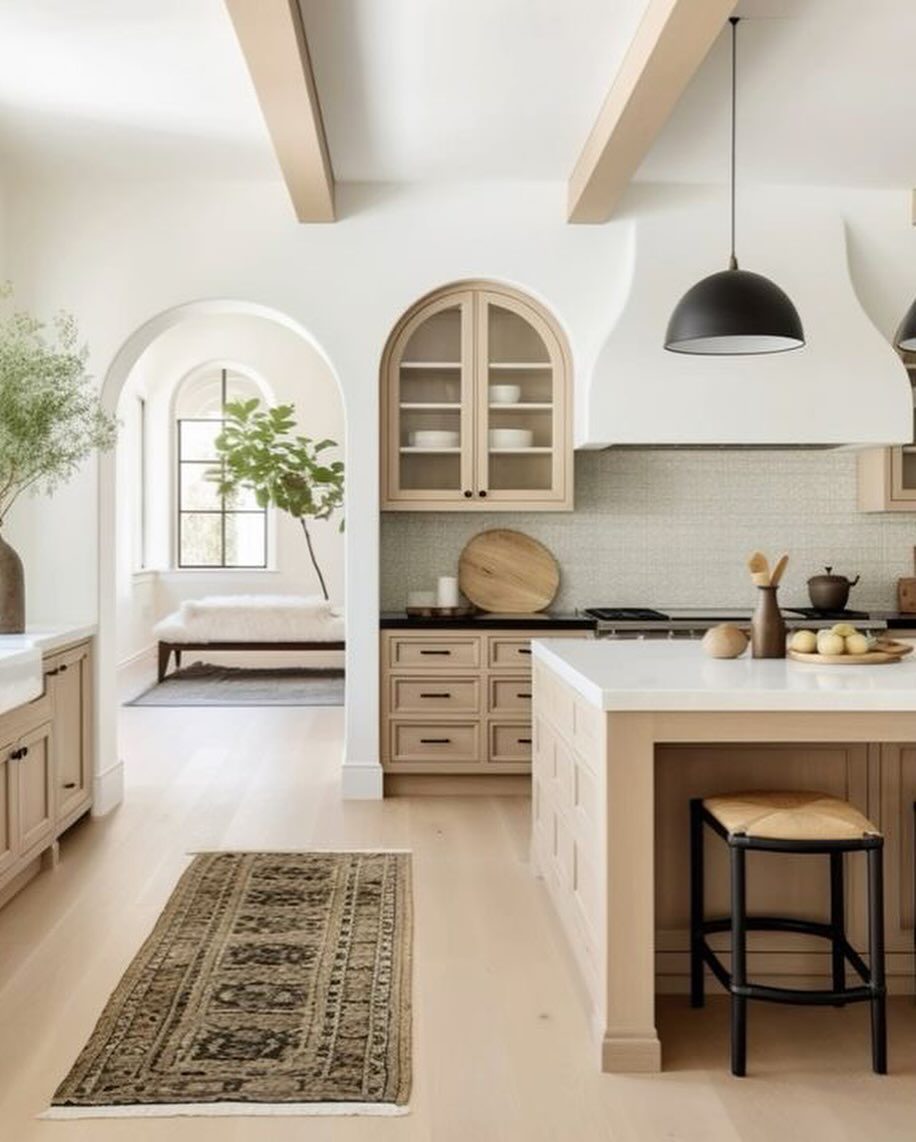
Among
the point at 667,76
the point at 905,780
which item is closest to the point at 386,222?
the point at 667,76

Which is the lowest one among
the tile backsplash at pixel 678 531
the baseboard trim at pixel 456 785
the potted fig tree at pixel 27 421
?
the baseboard trim at pixel 456 785

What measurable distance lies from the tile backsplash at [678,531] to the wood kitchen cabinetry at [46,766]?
1751 millimetres

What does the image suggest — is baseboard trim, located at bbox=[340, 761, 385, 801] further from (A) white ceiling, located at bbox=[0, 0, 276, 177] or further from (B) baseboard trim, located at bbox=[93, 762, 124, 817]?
(A) white ceiling, located at bbox=[0, 0, 276, 177]

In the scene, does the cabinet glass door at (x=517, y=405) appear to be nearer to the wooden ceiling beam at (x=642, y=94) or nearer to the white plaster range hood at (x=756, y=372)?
the white plaster range hood at (x=756, y=372)

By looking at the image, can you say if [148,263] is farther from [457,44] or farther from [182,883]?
[182,883]

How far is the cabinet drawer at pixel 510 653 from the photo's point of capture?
5328mm

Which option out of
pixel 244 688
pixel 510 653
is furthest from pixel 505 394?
pixel 244 688

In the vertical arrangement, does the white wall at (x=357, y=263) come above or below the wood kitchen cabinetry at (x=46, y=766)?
above

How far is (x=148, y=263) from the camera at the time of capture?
5262mm

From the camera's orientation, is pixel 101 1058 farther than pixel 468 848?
No

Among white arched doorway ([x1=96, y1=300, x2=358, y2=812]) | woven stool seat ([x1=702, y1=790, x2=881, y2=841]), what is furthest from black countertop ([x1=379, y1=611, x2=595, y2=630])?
woven stool seat ([x1=702, y1=790, x2=881, y2=841])

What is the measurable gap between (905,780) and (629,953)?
2.97 feet

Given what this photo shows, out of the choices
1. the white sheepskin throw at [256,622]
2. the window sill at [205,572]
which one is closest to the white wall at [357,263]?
the white sheepskin throw at [256,622]

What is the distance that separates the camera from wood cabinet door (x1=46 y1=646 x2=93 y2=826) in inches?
171
